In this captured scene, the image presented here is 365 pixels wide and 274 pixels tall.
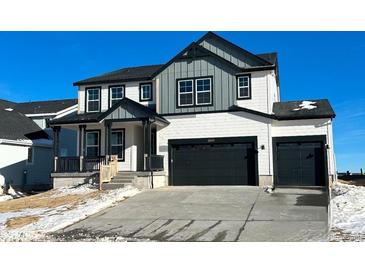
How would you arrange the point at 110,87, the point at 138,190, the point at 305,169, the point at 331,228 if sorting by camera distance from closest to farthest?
the point at 331,228
the point at 138,190
the point at 305,169
the point at 110,87

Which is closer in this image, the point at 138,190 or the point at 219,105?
the point at 138,190

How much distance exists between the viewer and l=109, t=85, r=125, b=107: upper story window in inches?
854

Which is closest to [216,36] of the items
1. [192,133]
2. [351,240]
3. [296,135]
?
[192,133]

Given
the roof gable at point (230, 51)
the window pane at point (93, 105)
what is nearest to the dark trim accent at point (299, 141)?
the roof gable at point (230, 51)

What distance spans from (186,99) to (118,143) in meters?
4.38

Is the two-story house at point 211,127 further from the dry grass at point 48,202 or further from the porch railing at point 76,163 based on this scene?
the dry grass at point 48,202

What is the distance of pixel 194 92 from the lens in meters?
20.0

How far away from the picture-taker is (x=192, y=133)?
773 inches

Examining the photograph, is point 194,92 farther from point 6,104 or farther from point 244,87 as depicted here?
point 6,104

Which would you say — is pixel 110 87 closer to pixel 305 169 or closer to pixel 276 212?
pixel 305 169

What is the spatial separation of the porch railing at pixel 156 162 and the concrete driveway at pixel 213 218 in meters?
2.18
